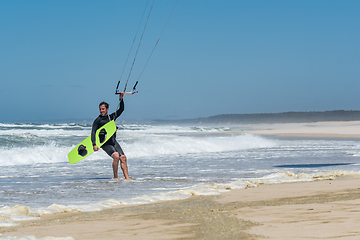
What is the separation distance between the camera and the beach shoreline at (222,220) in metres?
3.80

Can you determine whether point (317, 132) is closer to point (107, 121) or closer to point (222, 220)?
point (107, 121)

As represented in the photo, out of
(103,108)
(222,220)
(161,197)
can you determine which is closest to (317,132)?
(103,108)

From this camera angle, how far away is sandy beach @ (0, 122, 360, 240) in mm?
3793

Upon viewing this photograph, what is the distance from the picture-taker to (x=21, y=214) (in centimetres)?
540

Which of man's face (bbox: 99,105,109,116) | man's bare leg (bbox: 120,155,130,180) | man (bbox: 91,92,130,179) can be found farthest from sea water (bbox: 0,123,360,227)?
man's face (bbox: 99,105,109,116)

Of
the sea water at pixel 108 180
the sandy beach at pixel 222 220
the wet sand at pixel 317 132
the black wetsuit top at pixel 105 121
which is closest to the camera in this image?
the sandy beach at pixel 222 220

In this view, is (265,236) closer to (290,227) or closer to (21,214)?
(290,227)

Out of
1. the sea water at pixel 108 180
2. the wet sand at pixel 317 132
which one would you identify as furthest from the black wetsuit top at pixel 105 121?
the wet sand at pixel 317 132

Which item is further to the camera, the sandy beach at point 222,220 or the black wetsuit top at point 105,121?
the black wetsuit top at point 105,121

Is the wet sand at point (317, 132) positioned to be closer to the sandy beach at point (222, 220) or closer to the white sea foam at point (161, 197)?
the white sea foam at point (161, 197)

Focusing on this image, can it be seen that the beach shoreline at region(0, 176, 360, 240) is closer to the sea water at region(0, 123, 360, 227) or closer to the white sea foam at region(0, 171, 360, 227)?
the white sea foam at region(0, 171, 360, 227)

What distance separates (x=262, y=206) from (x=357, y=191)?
1980mm

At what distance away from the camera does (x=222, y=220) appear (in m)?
4.48

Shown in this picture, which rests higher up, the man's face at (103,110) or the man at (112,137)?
the man's face at (103,110)
